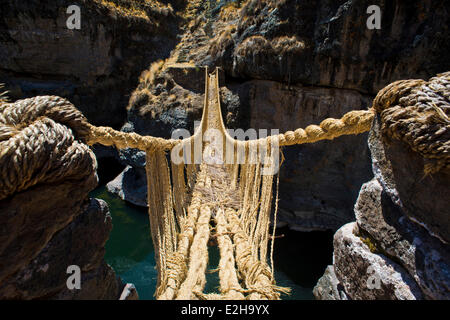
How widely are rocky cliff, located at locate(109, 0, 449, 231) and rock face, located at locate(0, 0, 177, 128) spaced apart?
153cm

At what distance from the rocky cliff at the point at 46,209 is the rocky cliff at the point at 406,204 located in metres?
1.08

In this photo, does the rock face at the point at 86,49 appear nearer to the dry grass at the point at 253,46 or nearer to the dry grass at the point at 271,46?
the dry grass at the point at 253,46

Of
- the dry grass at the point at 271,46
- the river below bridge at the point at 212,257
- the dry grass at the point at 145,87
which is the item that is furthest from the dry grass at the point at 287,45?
the river below bridge at the point at 212,257

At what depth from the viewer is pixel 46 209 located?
0.73 metres

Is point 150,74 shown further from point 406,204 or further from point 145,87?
point 406,204

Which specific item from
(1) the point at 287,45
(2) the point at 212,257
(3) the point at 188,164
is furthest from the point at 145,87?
(3) the point at 188,164

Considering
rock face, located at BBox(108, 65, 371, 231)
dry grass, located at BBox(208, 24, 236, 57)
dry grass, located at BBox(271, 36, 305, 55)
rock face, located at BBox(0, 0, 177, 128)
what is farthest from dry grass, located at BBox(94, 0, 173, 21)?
dry grass, located at BBox(271, 36, 305, 55)

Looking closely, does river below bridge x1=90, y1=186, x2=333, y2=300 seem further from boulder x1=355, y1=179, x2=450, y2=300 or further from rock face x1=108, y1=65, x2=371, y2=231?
boulder x1=355, y1=179, x2=450, y2=300

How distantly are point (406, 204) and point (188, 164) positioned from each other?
2458 millimetres

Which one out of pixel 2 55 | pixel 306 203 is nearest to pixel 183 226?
pixel 306 203

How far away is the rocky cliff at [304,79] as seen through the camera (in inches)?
188

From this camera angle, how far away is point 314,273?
580 cm

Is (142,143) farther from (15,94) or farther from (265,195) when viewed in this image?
(15,94)

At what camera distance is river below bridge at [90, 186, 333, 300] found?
211 inches
